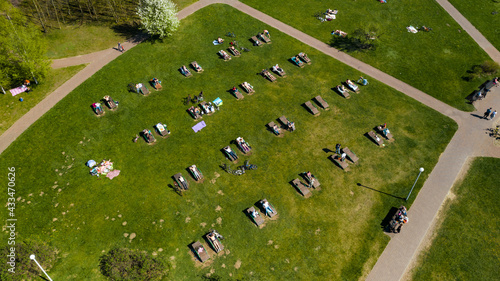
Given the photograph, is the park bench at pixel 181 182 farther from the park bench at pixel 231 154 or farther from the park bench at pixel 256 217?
the park bench at pixel 256 217

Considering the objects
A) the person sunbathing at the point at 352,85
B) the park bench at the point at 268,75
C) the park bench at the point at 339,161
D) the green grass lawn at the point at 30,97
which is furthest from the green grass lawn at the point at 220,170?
the green grass lawn at the point at 30,97

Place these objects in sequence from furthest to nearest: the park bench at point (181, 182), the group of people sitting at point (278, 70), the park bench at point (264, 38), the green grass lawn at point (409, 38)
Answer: the park bench at point (264, 38), the green grass lawn at point (409, 38), the group of people sitting at point (278, 70), the park bench at point (181, 182)

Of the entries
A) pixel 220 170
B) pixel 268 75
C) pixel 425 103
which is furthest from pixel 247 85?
pixel 425 103

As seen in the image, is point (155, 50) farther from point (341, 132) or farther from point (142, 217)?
point (341, 132)

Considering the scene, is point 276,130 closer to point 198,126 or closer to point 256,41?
point 198,126

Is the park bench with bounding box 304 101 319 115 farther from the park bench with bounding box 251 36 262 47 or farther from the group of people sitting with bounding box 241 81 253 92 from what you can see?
the park bench with bounding box 251 36 262 47

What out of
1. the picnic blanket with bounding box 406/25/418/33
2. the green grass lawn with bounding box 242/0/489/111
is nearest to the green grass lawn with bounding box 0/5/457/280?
the green grass lawn with bounding box 242/0/489/111

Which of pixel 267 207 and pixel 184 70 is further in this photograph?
pixel 184 70
